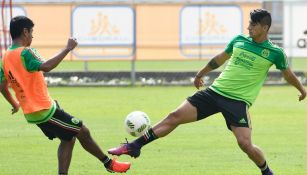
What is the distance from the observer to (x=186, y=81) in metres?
28.6

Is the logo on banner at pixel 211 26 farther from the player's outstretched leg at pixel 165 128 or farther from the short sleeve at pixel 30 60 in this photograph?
the short sleeve at pixel 30 60

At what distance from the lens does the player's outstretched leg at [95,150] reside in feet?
36.8

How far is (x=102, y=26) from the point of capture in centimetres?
2855

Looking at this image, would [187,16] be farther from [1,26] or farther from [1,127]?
[1,127]

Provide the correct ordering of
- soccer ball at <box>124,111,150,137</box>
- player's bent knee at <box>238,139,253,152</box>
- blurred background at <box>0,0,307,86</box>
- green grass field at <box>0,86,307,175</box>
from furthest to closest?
blurred background at <box>0,0,307,86</box>
green grass field at <box>0,86,307,175</box>
soccer ball at <box>124,111,150,137</box>
player's bent knee at <box>238,139,253,152</box>

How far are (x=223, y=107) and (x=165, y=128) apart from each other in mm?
752

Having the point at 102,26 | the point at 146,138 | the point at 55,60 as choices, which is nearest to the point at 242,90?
the point at 146,138

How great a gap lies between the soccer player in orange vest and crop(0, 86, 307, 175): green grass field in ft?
4.98

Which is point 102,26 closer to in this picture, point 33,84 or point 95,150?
point 95,150

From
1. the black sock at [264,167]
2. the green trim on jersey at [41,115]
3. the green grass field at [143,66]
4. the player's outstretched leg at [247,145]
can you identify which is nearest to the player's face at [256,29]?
the player's outstretched leg at [247,145]

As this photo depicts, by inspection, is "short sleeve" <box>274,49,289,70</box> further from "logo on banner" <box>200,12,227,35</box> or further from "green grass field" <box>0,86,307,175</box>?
"logo on banner" <box>200,12,227,35</box>

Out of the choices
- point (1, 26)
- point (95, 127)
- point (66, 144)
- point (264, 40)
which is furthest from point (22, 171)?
point (1, 26)

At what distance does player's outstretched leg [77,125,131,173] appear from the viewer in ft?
36.8

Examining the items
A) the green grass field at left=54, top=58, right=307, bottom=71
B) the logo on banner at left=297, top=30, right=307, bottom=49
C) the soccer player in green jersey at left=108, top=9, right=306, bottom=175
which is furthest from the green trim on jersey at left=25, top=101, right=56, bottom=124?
the green grass field at left=54, top=58, right=307, bottom=71
